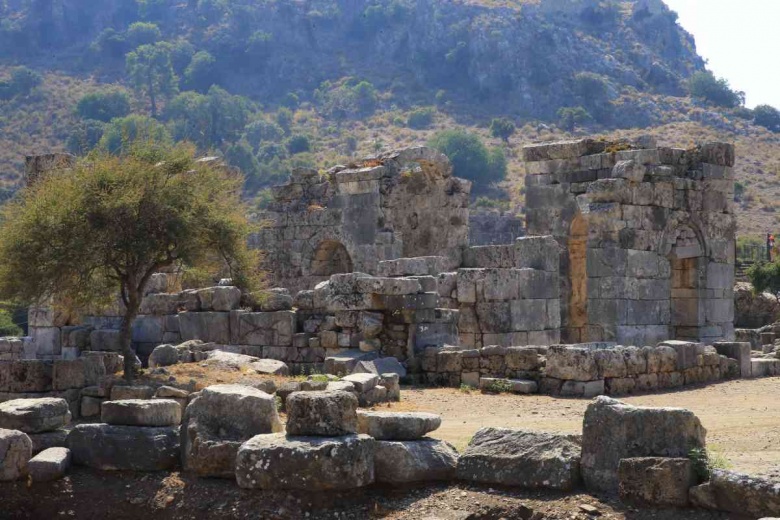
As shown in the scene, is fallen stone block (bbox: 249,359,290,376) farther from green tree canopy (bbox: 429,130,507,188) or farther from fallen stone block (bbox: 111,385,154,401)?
green tree canopy (bbox: 429,130,507,188)

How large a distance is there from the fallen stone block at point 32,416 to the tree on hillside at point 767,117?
78.9 meters

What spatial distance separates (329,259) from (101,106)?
224 feet

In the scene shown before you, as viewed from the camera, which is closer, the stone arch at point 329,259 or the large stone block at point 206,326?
the large stone block at point 206,326

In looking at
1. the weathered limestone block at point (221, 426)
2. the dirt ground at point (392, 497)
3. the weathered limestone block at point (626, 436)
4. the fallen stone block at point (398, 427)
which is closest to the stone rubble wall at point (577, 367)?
the dirt ground at point (392, 497)

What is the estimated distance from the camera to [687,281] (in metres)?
22.7

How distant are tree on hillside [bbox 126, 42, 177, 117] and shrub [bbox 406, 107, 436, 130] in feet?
80.1

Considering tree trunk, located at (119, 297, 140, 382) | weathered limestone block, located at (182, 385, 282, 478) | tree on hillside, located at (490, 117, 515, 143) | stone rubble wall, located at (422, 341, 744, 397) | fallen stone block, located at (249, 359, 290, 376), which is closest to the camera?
weathered limestone block, located at (182, 385, 282, 478)

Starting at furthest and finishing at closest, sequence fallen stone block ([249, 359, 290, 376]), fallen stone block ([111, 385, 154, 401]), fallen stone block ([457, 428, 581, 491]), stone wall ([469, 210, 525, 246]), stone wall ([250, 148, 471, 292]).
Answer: stone wall ([469, 210, 525, 246]) < stone wall ([250, 148, 471, 292]) < fallen stone block ([249, 359, 290, 376]) < fallen stone block ([111, 385, 154, 401]) < fallen stone block ([457, 428, 581, 491])

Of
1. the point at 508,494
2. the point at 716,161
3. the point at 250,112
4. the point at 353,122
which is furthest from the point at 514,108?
the point at 508,494

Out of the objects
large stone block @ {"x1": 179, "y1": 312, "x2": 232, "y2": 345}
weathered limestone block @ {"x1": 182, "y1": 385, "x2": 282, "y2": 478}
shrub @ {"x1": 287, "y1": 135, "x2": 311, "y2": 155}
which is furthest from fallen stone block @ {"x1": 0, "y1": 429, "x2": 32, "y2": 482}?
shrub @ {"x1": 287, "y1": 135, "x2": 311, "y2": 155}

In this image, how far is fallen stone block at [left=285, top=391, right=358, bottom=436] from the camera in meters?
8.44

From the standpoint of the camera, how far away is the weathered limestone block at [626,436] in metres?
7.65

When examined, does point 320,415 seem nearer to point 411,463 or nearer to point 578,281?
point 411,463

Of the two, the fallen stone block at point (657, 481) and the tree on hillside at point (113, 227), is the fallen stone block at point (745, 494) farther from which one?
the tree on hillside at point (113, 227)
